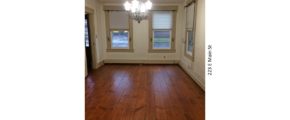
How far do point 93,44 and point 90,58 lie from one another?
49 cm

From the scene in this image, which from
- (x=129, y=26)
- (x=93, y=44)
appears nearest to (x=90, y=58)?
(x=93, y=44)

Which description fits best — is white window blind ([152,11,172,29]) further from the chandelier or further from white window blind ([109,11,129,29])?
the chandelier

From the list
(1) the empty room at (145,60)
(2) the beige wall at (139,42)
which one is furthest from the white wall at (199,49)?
(2) the beige wall at (139,42)

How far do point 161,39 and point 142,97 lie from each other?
4404mm

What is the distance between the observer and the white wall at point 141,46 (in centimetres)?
805

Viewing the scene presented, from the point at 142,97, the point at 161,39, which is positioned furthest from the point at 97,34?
the point at 142,97

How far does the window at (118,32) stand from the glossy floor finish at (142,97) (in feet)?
6.30

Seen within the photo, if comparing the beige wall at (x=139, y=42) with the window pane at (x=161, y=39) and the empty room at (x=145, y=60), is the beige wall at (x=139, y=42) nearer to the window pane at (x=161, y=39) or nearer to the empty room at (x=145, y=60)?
the empty room at (x=145, y=60)

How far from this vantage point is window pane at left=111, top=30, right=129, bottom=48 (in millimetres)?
8219

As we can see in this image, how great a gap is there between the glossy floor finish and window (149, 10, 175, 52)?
197 centimetres

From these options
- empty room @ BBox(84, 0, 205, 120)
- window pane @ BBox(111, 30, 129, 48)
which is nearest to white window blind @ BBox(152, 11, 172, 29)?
empty room @ BBox(84, 0, 205, 120)

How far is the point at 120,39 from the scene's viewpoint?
830 cm
